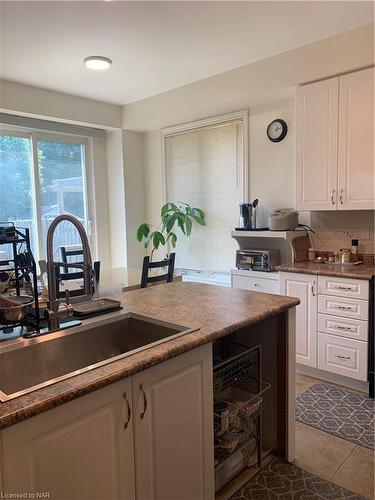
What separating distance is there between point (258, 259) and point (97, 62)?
221cm

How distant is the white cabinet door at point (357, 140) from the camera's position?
9.02 feet

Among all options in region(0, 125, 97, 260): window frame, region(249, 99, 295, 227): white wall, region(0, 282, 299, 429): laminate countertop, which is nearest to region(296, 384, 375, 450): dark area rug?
region(0, 282, 299, 429): laminate countertop

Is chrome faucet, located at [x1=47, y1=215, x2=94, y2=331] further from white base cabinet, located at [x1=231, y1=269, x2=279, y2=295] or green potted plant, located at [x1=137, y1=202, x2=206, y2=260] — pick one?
green potted plant, located at [x1=137, y1=202, x2=206, y2=260]

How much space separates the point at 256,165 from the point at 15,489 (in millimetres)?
3415

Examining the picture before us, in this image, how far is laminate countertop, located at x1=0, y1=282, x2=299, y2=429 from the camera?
100cm

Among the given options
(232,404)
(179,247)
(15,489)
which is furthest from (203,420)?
(179,247)

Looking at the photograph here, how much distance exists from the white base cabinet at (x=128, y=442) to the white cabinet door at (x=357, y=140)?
2000 millimetres

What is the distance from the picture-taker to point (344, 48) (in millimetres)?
2783

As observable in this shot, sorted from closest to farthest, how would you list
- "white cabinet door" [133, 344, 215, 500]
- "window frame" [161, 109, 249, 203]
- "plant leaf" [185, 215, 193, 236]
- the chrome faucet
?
"white cabinet door" [133, 344, 215, 500], the chrome faucet, "window frame" [161, 109, 249, 203], "plant leaf" [185, 215, 193, 236]

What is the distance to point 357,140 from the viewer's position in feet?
9.25

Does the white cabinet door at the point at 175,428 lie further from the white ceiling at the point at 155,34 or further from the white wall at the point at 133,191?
→ the white wall at the point at 133,191

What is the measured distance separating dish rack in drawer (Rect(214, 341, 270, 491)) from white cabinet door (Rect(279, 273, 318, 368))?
108cm

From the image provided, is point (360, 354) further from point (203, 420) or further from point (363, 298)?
point (203, 420)

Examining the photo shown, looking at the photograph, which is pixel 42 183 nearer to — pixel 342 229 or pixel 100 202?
pixel 100 202
